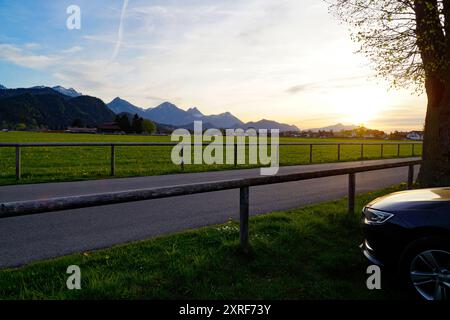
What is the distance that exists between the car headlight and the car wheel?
0.42 m

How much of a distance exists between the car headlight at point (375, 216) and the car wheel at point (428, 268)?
1.39 feet

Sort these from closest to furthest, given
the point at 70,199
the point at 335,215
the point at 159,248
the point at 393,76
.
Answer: the point at 70,199 < the point at 159,248 < the point at 335,215 < the point at 393,76

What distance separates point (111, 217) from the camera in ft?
23.3

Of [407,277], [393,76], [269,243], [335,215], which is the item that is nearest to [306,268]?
[269,243]

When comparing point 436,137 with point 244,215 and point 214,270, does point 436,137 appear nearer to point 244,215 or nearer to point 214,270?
point 244,215

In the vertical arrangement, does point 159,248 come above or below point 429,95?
below

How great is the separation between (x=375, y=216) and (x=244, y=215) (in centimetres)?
168

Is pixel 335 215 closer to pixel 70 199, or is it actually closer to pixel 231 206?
pixel 231 206

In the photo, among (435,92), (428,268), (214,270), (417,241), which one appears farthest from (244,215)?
Result: (435,92)

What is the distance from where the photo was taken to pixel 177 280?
14.0 ft

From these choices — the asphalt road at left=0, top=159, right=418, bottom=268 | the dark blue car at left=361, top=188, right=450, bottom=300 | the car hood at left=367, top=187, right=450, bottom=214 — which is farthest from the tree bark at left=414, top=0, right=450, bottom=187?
the dark blue car at left=361, top=188, right=450, bottom=300

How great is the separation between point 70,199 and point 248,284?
215cm

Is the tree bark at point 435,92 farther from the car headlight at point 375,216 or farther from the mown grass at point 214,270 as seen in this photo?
the car headlight at point 375,216
